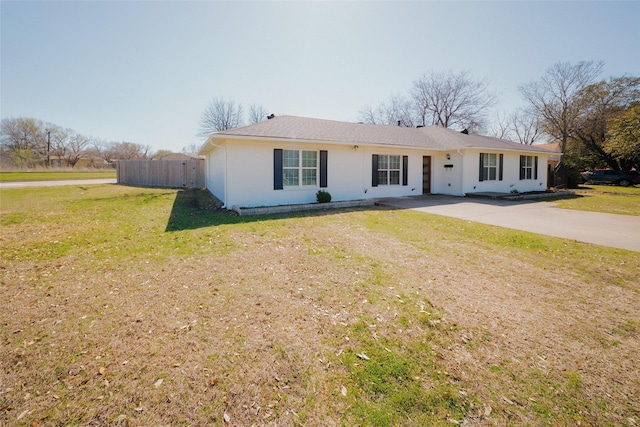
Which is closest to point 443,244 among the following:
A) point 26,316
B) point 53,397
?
point 53,397

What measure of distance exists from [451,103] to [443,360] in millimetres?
37164

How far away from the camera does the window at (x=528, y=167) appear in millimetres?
17609

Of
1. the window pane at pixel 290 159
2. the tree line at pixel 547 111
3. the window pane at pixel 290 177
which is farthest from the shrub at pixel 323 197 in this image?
the tree line at pixel 547 111

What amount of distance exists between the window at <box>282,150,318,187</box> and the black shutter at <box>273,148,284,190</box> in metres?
0.23

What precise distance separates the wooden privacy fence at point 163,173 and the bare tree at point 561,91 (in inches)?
1228

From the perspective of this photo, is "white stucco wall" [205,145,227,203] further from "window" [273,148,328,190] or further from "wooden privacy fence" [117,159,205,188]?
"wooden privacy fence" [117,159,205,188]

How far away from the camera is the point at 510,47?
15.9 m

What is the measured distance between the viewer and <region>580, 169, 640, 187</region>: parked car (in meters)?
25.4

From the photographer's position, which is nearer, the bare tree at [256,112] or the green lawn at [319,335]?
the green lawn at [319,335]

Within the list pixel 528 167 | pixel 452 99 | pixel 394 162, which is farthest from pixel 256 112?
pixel 528 167

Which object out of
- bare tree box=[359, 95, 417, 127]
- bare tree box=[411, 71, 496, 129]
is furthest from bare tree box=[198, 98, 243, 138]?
bare tree box=[411, 71, 496, 129]

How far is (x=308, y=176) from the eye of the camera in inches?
462

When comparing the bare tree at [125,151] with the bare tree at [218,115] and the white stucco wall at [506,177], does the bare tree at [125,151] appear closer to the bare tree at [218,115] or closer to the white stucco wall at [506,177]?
the bare tree at [218,115]

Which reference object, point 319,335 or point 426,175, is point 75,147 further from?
point 319,335
